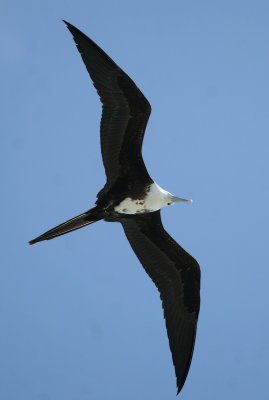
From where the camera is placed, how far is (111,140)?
8.02 metres

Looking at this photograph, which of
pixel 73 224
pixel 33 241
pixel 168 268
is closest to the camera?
pixel 33 241

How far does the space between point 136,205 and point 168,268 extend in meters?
1.01

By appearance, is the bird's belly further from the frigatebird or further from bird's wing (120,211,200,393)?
bird's wing (120,211,200,393)

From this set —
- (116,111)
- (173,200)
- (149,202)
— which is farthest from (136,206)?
(116,111)

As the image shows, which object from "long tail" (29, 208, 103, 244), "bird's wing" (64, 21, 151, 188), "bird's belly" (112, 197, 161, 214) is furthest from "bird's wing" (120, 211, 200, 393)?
"bird's wing" (64, 21, 151, 188)

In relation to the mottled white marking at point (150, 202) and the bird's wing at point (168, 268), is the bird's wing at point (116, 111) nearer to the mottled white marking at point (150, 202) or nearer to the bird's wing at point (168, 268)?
the mottled white marking at point (150, 202)

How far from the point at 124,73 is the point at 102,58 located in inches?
12.1

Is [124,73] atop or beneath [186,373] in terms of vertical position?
atop

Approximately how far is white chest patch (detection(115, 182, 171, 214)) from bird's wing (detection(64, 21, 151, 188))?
0.23 meters

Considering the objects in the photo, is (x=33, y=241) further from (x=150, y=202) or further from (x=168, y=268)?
(x=168, y=268)

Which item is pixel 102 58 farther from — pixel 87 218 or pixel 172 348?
pixel 172 348

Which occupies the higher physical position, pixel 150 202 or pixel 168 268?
pixel 150 202

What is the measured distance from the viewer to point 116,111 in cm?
782

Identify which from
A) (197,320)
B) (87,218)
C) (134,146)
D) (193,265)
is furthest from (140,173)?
(197,320)
